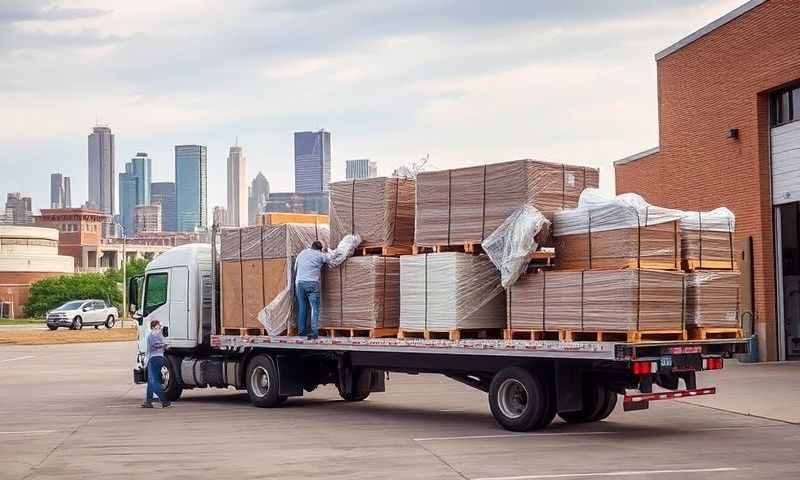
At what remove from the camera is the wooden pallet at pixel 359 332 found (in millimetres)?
17719

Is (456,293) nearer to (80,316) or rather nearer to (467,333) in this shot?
(467,333)

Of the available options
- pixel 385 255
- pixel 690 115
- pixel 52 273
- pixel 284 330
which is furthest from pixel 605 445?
pixel 52 273

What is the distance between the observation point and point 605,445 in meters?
14.5

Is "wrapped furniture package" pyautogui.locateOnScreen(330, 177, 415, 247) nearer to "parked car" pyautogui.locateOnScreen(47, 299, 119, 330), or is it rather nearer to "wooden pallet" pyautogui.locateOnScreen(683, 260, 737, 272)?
"wooden pallet" pyautogui.locateOnScreen(683, 260, 737, 272)

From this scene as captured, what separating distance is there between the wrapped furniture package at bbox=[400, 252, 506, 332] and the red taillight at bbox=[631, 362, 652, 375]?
2534 mm

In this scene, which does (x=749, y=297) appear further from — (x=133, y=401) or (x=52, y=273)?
(x=52, y=273)

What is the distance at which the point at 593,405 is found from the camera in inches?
672

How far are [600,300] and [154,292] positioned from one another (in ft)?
36.6

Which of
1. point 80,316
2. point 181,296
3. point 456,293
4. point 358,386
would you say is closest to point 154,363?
point 181,296

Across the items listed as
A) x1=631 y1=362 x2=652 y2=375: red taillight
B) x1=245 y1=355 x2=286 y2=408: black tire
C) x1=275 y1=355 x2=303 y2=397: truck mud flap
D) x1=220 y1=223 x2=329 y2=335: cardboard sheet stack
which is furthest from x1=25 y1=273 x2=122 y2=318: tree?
x1=631 y1=362 x2=652 y2=375: red taillight

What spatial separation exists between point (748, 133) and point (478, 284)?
14.7m

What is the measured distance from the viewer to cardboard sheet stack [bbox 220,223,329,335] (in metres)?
19.6

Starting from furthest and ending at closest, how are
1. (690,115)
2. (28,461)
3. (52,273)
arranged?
(52,273)
(690,115)
(28,461)

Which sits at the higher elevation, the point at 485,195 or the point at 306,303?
the point at 485,195
